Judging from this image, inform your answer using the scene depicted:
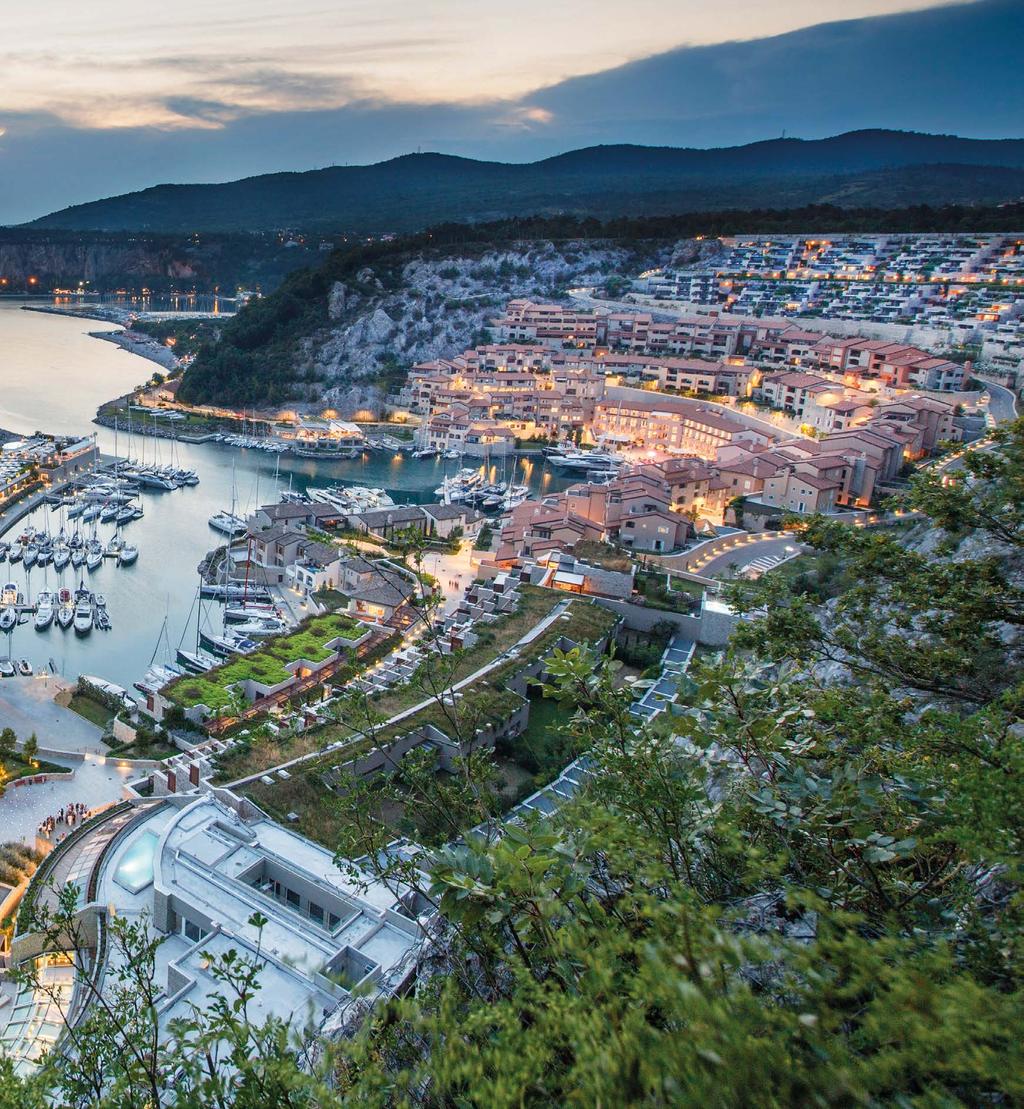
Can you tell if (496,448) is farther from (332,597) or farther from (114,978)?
(114,978)

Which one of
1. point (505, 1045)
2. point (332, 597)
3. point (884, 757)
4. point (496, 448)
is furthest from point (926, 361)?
point (505, 1045)

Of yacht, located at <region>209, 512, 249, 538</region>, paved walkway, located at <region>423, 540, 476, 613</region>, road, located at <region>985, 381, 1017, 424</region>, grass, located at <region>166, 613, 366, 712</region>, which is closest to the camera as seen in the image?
grass, located at <region>166, 613, 366, 712</region>

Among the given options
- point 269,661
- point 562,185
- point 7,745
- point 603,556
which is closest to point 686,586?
point 603,556

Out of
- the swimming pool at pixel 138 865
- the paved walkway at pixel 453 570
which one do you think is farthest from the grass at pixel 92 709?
the paved walkway at pixel 453 570

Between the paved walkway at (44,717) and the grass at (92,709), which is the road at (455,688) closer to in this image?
the paved walkway at (44,717)

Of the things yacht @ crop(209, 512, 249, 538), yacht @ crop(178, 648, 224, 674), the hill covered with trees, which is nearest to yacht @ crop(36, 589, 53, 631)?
yacht @ crop(178, 648, 224, 674)

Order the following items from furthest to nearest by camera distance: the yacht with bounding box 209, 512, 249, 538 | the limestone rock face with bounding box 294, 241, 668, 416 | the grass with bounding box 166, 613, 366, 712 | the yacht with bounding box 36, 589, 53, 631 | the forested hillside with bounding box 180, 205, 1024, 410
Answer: the limestone rock face with bounding box 294, 241, 668, 416 < the forested hillside with bounding box 180, 205, 1024, 410 < the yacht with bounding box 209, 512, 249, 538 < the yacht with bounding box 36, 589, 53, 631 < the grass with bounding box 166, 613, 366, 712

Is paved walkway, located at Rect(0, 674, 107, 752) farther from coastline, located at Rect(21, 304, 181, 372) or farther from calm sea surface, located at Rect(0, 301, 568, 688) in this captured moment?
coastline, located at Rect(21, 304, 181, 372)
